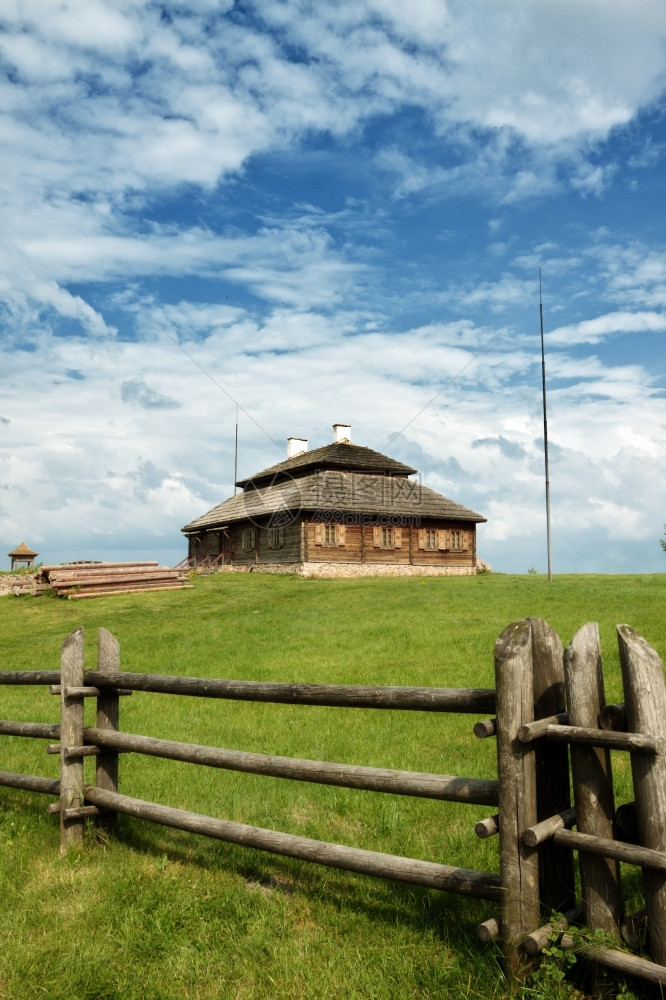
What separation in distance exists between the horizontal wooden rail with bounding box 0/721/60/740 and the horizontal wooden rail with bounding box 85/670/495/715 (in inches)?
40.9

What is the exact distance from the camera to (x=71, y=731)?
6.11 meters

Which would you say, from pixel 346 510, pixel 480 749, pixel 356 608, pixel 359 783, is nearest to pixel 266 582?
pixel 346 510

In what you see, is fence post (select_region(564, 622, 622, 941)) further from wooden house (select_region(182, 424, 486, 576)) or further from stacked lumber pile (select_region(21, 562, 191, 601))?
wooden house (select_region(182, 424, 486, 576))

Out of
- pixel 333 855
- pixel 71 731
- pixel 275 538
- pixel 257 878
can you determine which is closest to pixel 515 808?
pixel 333 855

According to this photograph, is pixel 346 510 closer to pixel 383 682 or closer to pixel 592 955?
pixel 383 682

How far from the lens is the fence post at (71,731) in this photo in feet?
19.6

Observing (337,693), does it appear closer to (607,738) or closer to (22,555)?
(607,738)

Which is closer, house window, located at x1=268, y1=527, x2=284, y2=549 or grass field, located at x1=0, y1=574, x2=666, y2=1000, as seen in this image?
grass field, located at x1=0, y1=574, x2=666, y2=1000

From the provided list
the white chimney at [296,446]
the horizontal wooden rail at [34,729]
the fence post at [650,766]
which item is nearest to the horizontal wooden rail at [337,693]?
the fence post at [650,766]

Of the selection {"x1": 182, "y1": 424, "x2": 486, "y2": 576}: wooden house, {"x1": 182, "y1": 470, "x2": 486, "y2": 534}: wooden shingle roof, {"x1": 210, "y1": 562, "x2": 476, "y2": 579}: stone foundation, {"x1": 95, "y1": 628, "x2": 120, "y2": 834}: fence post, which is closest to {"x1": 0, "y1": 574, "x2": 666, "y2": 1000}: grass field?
{"x1": 95, "y1": 628, "x2": 120, "y2": 834}: fence post

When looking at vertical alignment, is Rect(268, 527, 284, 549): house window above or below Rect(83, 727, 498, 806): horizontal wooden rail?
above

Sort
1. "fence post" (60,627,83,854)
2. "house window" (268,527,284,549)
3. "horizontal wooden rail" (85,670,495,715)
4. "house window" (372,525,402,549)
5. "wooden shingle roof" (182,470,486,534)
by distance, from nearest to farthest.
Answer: "horizontal wooden rail" (85,670,495,715) → "fence post" (60,627,83,854) → "wooden shingle roof" (182,470,486,534) → "house window" (268,527,284,549) → "house window" (372,525,402,549)

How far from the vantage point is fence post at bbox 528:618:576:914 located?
3.80m

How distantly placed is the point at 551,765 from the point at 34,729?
482 centimetres
